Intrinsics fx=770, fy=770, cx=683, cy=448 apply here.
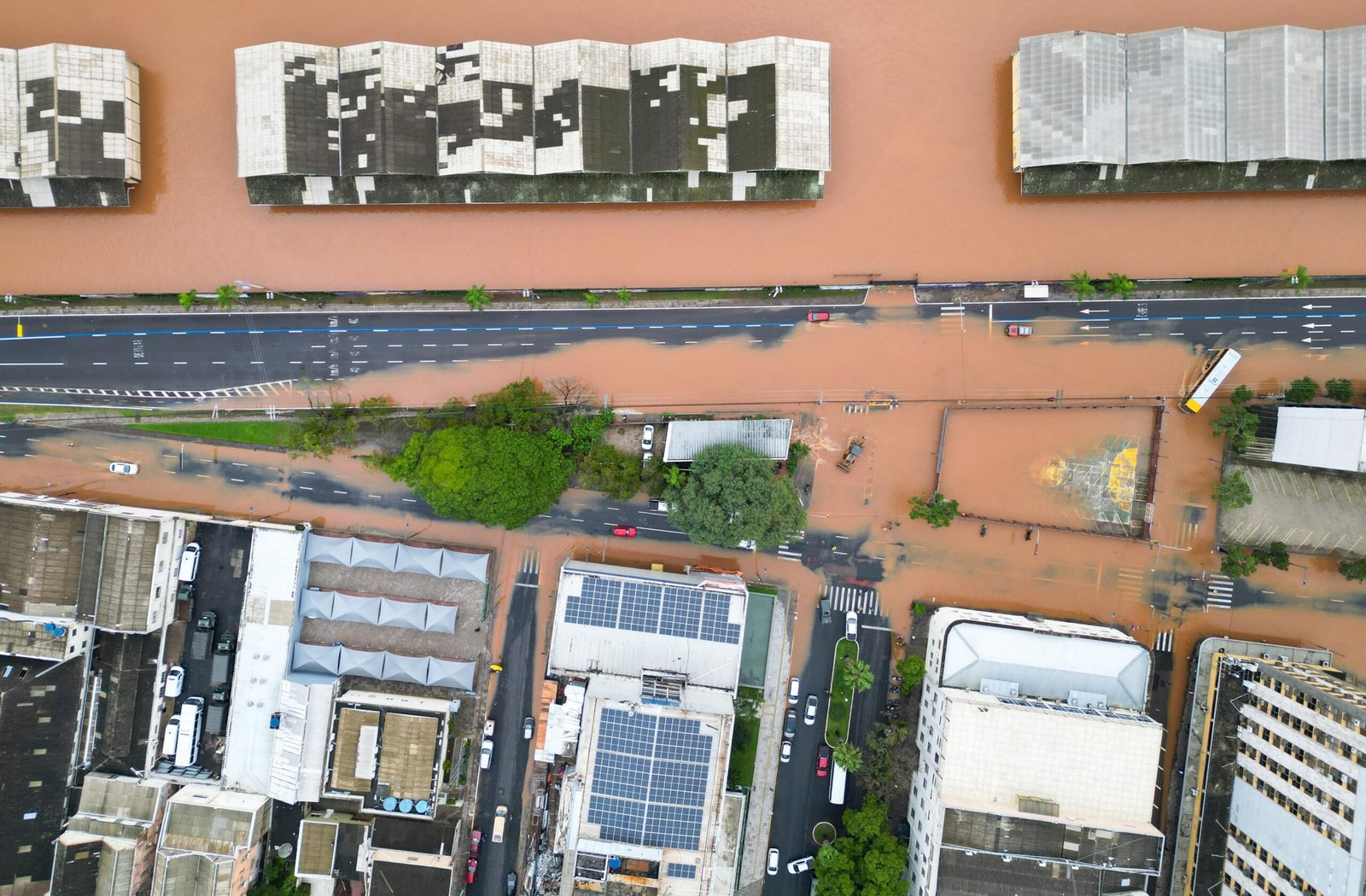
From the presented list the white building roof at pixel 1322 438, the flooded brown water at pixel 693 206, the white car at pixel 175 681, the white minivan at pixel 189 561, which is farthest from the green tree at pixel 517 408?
the white building roof at pixel 1322 438

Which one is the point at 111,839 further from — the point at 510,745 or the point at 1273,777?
the point at 1273,777

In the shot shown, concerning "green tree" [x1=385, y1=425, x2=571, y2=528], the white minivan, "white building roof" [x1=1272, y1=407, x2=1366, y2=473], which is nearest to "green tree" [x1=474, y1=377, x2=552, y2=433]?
"green tree" [x1=385, y1=425, x2=571, y2=528]

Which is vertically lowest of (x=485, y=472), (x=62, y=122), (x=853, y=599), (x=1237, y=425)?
(x=853, y=599)

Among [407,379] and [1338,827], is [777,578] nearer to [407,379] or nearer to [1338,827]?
[407,379]

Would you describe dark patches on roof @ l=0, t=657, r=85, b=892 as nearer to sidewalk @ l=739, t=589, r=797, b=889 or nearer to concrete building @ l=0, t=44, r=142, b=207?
concrete building @ l=0, t=44, r=142, b=207

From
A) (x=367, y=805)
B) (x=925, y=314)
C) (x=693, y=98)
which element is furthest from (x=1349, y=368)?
(x=367, y=805)

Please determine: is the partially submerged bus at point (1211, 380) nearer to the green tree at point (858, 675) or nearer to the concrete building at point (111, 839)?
the green tree at point (858, 675)

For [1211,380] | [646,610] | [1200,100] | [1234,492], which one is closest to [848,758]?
[646,610]

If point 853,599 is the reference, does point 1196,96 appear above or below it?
above
